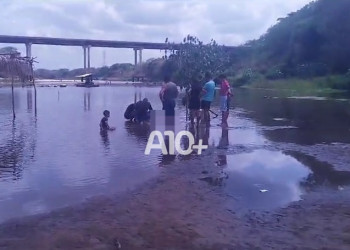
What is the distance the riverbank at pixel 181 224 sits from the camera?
225 inches

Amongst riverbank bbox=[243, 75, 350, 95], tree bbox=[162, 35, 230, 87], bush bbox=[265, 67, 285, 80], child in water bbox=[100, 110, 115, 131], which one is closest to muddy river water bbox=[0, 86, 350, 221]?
child in water bbox=[100, 110, 115, 131]

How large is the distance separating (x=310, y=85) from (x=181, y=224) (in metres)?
48.0

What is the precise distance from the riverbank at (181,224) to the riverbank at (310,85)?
37461 mm

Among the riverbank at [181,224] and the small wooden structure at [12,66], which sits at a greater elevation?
the small wooden structure at [12,66]

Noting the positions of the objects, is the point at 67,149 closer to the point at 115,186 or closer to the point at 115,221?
the point at 115,186

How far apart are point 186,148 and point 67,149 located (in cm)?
292

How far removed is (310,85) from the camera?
5191 cm

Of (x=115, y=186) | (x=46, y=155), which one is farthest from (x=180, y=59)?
(x=115, y=186)

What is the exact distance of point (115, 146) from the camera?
1270 cm

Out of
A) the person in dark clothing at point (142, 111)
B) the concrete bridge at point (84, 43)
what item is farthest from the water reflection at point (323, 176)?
the concrete bridge at point (84, 43)

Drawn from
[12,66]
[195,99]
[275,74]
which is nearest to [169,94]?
[195,99]

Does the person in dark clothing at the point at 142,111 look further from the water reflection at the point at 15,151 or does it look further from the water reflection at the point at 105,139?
the water reflection at the point at 15,151

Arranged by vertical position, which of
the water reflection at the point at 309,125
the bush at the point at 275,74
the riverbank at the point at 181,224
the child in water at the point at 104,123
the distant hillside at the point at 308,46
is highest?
the distant hillside at the point at 308,46

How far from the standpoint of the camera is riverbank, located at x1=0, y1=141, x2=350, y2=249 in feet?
18.8
